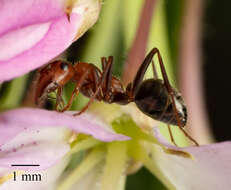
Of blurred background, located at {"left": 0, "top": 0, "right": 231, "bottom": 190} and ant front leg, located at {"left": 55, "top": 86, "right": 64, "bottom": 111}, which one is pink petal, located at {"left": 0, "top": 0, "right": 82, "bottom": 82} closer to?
ant front leg, located at {"left": 55, "top": 86, "right": 64, "bottom": 111}

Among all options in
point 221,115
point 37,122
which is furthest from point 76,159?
point 221,115

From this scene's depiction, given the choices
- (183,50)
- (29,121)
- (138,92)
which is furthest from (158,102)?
(183,50)

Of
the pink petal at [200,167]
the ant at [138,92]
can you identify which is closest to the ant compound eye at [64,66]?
the ant at [138,92]

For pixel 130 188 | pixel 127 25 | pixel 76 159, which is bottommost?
pixel 130 188

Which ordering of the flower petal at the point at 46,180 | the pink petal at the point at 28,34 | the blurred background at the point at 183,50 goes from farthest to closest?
the blurred background at the point at 183,50 → the flower petal at the point at 46,180 → the pink petal at the point at 28,34

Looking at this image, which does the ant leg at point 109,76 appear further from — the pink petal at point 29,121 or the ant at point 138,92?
the pink petal at point 29,121

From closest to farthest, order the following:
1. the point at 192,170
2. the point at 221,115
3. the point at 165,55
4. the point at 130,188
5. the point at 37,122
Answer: the point at 37,122 → the point at 192,170 → the point at 165,55 → the point at 130,188 → the point at 221,115

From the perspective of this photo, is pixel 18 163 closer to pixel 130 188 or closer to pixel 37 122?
pixel 37 122
